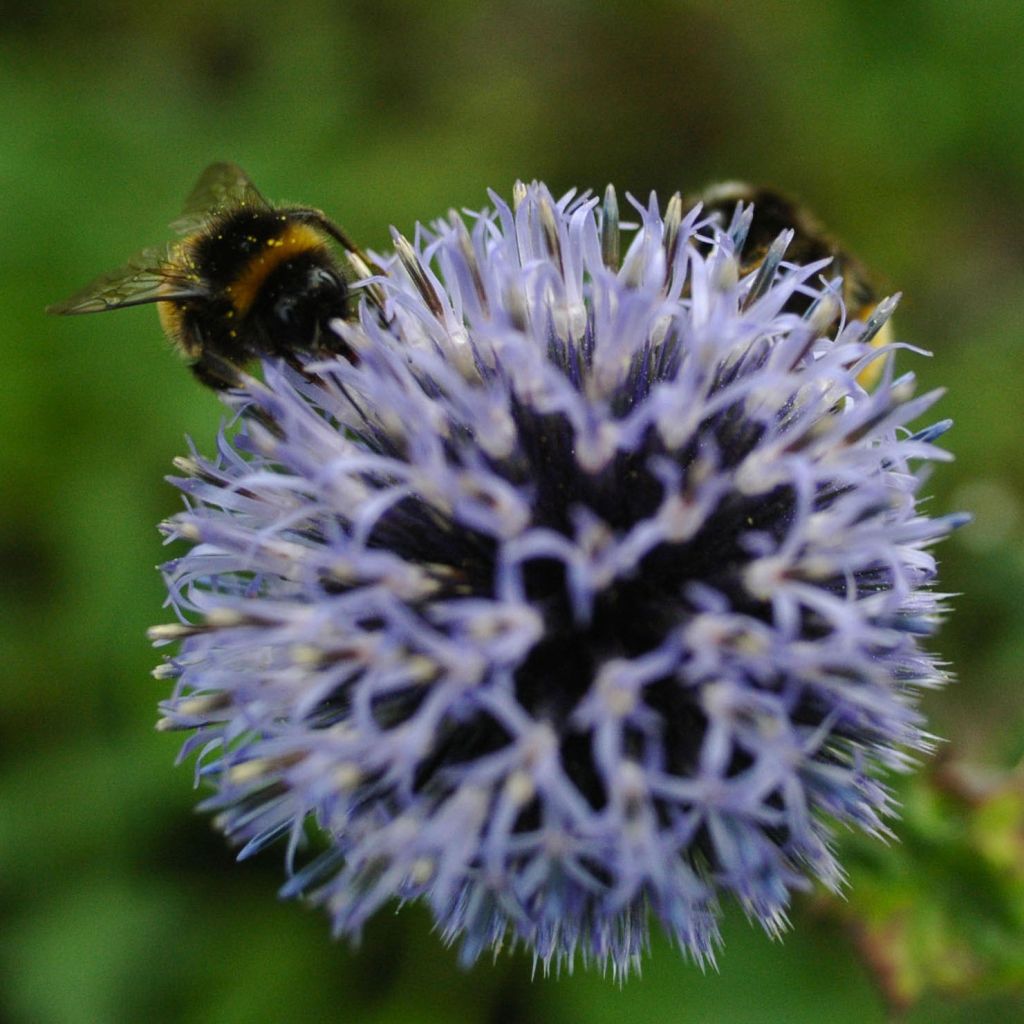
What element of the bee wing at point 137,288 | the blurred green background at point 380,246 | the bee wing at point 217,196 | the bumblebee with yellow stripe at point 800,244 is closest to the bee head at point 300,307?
the bee wing at point 137,288

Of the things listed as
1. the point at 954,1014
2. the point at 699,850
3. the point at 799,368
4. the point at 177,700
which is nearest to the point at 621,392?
the point at 799,368

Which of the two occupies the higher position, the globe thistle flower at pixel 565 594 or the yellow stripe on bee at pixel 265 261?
the yellow stripe on bee at pixel 265 261

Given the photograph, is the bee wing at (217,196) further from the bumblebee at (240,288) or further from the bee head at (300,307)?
the bee head at (300,307)

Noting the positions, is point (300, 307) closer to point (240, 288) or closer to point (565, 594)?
point (240, 288)

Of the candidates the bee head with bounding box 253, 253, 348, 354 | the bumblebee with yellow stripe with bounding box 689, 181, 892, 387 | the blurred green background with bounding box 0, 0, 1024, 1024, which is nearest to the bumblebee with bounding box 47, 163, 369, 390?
the bee head with bounding box 253, 253, 348, 354

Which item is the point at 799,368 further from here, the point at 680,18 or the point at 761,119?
the point at 680,18

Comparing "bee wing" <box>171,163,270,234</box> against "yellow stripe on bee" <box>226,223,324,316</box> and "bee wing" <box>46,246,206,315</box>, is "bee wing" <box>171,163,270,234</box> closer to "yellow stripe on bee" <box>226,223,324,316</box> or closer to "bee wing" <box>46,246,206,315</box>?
"bee wing" <box>46,246,206,315</box>
